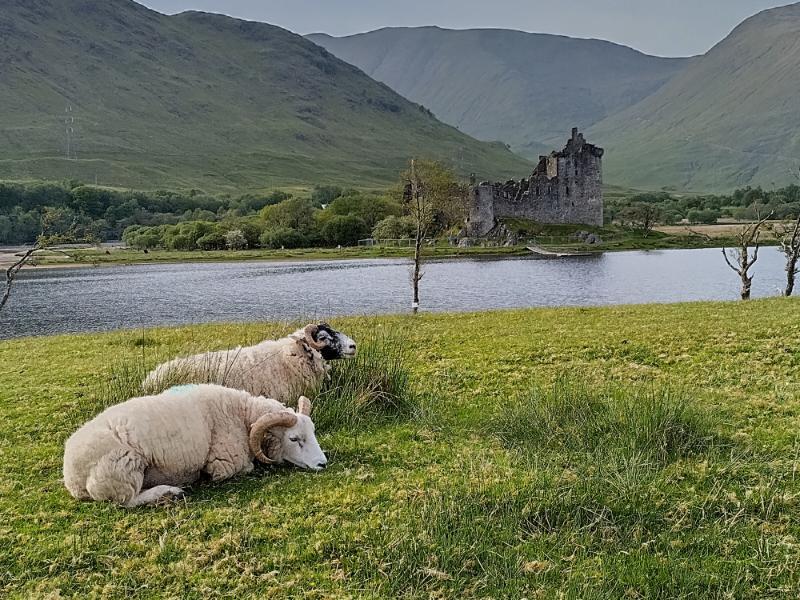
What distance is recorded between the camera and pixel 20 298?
55438 millimetres

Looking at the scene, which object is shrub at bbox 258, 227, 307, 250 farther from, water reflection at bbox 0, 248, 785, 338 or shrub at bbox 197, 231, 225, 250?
water reflection at bbox 0, 248, 785, 338

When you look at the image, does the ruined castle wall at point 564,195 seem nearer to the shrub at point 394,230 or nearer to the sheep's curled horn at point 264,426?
the shrub at point 394,230

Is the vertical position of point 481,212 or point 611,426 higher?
point 481,212

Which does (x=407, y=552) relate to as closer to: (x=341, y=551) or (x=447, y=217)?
(x=341, y=551)

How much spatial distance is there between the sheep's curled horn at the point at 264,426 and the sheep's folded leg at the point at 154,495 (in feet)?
2.83

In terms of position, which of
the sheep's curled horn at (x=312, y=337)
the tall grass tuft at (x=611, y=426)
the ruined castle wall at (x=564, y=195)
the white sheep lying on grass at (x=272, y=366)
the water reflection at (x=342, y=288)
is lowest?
the water reflection at (x=342, y=288)

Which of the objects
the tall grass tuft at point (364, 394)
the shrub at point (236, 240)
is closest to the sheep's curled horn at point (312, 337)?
the tall grass tuft at point (364, 394)

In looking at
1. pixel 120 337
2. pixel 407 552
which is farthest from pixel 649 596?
pixel 120 337

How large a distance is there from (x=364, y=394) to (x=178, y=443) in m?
2.95

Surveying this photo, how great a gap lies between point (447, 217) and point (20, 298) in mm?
66997

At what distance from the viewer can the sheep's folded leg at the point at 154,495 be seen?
241 inches

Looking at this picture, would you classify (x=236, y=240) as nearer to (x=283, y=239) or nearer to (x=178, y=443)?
(x=283, y=239)

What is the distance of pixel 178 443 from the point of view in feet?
21.3

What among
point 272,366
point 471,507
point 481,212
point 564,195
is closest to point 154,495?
point 471,507
